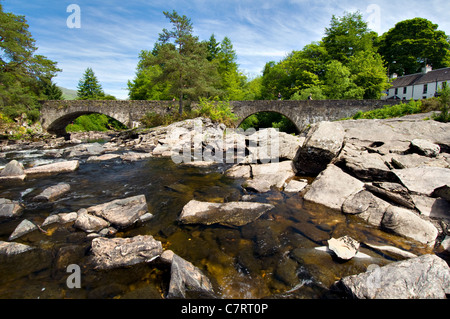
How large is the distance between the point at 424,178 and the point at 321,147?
2.96m

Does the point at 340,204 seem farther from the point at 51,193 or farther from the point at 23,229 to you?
the point at 51,193

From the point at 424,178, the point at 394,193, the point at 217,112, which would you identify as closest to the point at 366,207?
the point at 394,193

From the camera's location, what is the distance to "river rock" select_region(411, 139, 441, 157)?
739 cm

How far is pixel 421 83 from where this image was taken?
40.8m

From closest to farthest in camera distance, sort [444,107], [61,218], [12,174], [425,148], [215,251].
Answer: [215,251] → [61,218] → [425,148] → [12,174] → [444,107]

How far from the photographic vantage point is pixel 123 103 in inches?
968

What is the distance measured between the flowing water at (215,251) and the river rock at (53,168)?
2.30 meters

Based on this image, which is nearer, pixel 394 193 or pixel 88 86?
pixel 394 193

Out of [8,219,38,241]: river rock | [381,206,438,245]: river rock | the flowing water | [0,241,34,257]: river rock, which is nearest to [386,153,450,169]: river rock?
[381,206,438,245]: river rock

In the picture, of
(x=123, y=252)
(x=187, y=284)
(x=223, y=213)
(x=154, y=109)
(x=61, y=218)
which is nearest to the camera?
(x=187, y=284)

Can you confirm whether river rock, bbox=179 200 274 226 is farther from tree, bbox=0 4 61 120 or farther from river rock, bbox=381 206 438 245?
tree, bbox=0 4 61 120
